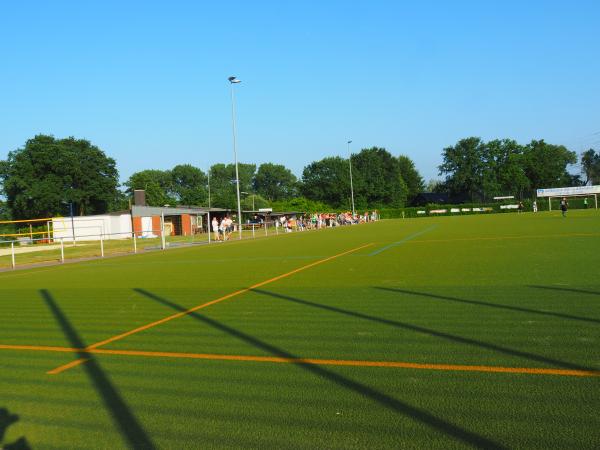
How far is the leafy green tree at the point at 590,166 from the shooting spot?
457ft

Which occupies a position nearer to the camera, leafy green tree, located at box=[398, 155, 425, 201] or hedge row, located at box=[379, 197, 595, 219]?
hedge row, located at box=[379, 197, 595, 219]

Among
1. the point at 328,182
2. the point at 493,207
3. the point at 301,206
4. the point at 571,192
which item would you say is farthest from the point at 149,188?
the point at 571,192

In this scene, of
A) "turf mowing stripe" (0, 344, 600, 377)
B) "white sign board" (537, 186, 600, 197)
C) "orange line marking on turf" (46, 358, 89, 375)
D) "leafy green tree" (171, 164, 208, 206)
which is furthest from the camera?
"leafy green tree" (171, 164, 208, 206)

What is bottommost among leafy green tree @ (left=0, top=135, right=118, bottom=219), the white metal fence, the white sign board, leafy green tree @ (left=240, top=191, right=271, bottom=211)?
the white metal fence

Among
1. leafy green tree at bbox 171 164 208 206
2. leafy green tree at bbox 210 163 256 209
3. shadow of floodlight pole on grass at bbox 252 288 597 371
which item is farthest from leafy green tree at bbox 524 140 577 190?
shadow of floodlight pole on grass at bbox 252 288 597 371

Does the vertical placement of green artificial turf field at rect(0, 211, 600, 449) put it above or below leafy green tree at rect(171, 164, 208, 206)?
below

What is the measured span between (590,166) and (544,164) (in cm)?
3600

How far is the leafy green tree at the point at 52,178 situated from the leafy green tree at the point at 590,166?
126m

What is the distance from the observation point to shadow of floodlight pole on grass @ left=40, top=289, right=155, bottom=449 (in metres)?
3.50

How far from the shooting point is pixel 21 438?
362 cm

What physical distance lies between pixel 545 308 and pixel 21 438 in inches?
250

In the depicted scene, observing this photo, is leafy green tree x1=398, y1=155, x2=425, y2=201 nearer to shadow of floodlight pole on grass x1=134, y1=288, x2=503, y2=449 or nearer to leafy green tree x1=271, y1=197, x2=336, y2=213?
leafy green tree x1=271, y1=197, x2=336, y2=213

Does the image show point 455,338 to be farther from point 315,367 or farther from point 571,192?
point 571,192

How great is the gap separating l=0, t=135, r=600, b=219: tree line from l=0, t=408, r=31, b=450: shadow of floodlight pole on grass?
2903 inches
